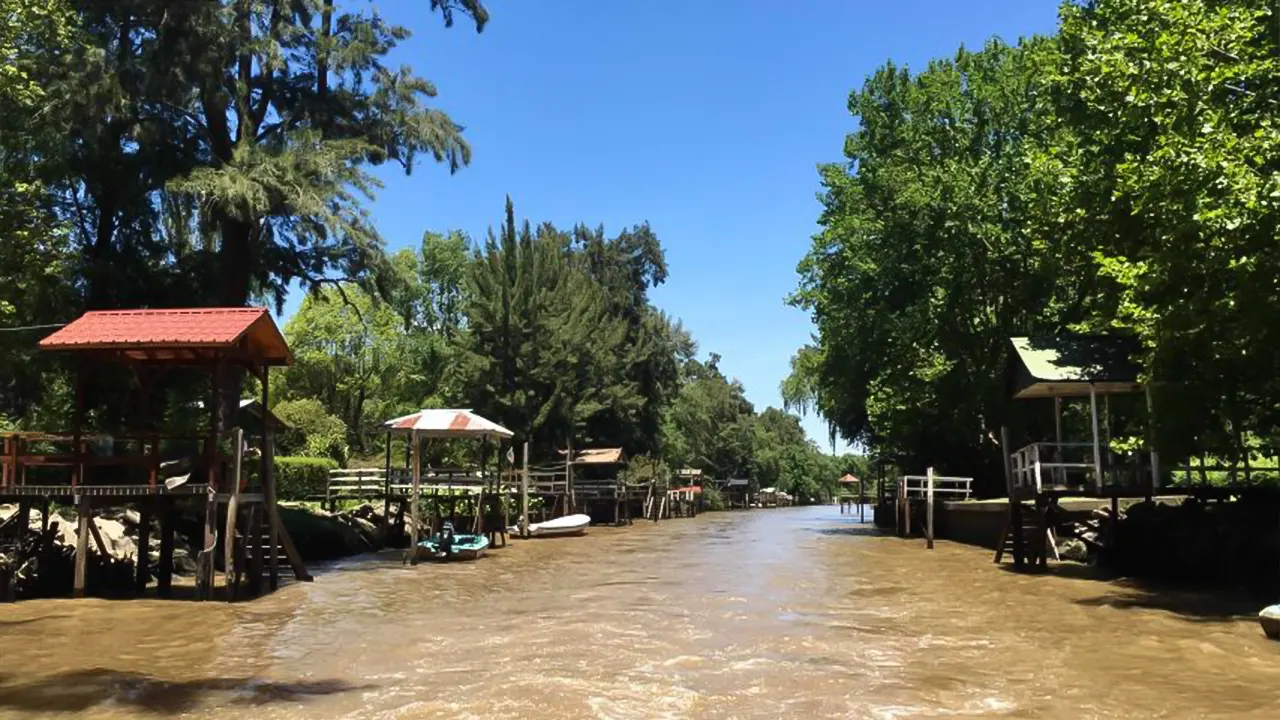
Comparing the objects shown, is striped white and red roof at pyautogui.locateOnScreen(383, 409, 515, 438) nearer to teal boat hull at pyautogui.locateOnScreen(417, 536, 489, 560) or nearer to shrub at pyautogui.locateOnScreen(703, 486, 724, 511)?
teal boat hull at pyautogui.locateOnScreen(417, 536, 489, 560)

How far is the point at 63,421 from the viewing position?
2577 cm

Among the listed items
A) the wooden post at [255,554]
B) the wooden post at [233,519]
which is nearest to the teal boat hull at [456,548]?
the wooden post at [255,554]

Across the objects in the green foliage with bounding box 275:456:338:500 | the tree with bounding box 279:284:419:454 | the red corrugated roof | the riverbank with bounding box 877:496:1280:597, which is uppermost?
the tree with bounding box 279:284:419:454

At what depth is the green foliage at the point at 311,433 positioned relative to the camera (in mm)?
46562

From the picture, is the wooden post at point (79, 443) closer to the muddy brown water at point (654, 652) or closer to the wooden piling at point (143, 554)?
the wooden piling at point (143, 554)

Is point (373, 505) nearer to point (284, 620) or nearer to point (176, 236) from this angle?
point (176, 236)

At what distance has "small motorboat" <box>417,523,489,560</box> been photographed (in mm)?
25781

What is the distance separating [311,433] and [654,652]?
38.8m

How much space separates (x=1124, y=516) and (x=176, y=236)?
24715 millimetres

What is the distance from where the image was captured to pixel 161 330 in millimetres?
16359

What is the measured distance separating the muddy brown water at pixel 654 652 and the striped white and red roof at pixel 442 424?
16.9ft

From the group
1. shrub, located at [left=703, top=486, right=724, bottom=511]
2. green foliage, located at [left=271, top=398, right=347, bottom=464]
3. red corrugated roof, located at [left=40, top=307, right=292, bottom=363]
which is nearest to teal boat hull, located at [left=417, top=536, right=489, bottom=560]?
red corrugated roof, located at [left=40, top=307, right=292, bottom=363]

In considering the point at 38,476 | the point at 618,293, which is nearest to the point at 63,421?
the point at 38,476

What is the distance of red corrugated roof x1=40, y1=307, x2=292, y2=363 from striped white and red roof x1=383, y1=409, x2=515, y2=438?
7505mm
